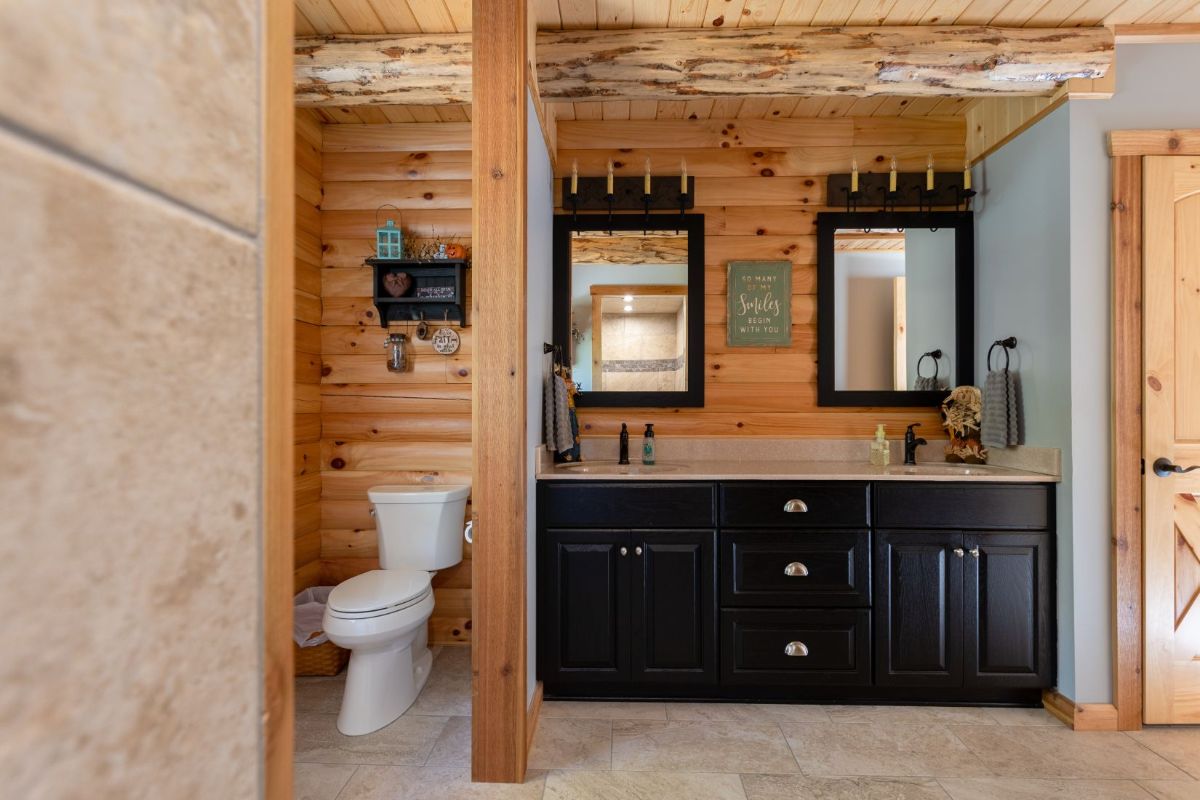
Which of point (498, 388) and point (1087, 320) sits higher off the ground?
point (1087, 320)

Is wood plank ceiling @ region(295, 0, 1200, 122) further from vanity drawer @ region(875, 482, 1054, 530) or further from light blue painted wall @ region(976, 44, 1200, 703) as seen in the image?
vanity drawer @ region(875, 482, 1054, 530)

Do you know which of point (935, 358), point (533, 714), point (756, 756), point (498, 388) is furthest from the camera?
point (935, 358)

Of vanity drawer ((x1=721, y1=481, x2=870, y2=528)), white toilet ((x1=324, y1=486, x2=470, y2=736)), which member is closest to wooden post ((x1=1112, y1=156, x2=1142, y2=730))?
vanity drawer ((x1=721, y1=481, x2=870, y2=528))

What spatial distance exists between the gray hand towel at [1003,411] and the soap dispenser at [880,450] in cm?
41

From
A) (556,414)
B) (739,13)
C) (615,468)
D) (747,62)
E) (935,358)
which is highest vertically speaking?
(739,13)

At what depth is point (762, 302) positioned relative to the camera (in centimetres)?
289

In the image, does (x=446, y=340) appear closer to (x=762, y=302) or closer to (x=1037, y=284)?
(x=762, y=302)

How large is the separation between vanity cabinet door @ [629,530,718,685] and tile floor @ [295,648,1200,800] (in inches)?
6.5

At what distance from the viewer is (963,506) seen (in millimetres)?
2328

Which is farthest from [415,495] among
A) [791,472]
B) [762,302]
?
[762,302]

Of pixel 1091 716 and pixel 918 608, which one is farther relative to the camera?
pixel 918 608

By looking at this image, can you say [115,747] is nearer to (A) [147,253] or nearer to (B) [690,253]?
(A) [147,253]

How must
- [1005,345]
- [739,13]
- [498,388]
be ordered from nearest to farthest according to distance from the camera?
[498,388] → [739,13] → [1005,345]

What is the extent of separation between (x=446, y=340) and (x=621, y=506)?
1265 millimetres
